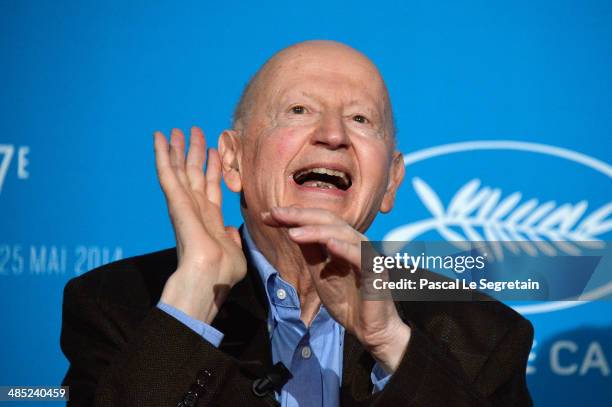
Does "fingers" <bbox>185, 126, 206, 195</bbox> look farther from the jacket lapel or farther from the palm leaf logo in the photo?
the palm leaf logo

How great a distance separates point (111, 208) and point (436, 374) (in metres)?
1.44

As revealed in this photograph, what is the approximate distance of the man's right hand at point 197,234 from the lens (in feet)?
4.75

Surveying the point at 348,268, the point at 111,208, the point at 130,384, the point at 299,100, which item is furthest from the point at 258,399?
the point at 111,208

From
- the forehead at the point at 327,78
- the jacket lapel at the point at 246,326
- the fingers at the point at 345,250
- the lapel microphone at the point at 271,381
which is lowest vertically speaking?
the lapel microphone at the point at 271,381

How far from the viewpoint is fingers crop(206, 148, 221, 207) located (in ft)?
5.28

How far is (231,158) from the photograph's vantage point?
188 centimetres

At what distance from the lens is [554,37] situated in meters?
2.34

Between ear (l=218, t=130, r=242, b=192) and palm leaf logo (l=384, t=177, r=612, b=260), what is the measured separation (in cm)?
71

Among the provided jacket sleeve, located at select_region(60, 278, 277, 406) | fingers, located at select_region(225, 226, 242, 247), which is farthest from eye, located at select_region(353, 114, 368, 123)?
jacket sleeve, located at select_region(60, 278, 277, 406)

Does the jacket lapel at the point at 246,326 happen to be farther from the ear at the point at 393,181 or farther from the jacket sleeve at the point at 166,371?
the ear at the point at 393,181

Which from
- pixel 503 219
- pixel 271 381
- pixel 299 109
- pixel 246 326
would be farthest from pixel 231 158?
pixel 503 219

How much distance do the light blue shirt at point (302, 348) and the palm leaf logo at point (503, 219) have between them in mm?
725

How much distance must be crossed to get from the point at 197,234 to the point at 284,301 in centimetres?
32

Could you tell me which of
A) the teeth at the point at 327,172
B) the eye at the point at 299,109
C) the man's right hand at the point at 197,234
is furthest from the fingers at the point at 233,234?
the eye at the point at 299,109
